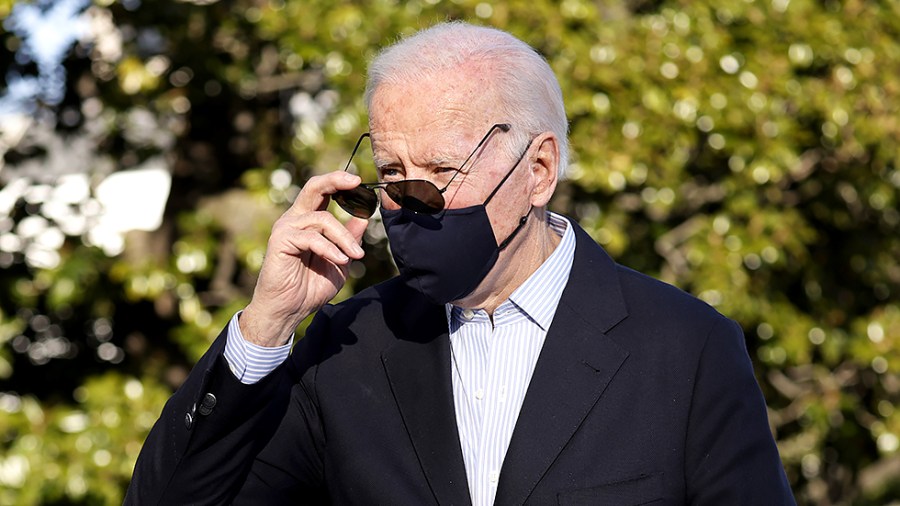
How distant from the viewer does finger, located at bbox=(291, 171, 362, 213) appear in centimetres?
221

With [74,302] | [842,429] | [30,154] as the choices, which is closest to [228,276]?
[74,302]

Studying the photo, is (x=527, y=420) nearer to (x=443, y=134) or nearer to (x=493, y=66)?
(x=443, y=134)

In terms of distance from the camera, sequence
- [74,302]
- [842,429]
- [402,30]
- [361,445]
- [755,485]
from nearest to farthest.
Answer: [755,485] < [361,445] < [402,30] < [74,302] < [842,429]

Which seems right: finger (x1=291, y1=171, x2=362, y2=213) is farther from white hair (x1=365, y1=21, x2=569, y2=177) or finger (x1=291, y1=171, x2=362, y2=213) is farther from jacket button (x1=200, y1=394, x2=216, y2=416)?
jacket button (x1=200, y1=394, x2=216, y2=416)

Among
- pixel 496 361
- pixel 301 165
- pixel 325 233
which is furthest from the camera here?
pixel 301 165

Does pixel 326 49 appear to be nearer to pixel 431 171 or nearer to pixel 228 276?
pixel 228 276

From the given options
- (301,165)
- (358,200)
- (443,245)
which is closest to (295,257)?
(358,200)

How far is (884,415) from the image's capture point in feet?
18.4

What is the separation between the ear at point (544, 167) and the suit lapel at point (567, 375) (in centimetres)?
15

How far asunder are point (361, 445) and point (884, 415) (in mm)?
4027

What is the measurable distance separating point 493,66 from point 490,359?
544mm

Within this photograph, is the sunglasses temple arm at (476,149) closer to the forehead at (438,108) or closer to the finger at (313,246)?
the forehead at (438,108)

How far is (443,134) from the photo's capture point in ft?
7.04

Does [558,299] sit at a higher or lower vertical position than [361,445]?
higher
